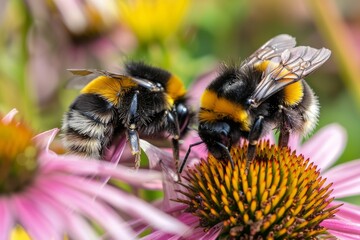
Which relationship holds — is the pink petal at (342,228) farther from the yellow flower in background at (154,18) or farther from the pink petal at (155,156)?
the yellow flower in background at (154,18)

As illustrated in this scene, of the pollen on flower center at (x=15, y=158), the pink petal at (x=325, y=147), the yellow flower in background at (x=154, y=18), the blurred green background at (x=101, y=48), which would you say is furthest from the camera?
the yellow flower in background at (x=154, y=18)

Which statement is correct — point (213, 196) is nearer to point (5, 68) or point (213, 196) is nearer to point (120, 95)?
point (120, 95)

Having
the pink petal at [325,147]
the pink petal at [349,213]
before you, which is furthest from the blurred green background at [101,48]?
the pink petal at [349,213]

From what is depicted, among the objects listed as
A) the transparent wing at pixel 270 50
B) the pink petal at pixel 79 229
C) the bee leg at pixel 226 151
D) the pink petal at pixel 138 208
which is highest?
the transparent wing at pixel 270 50

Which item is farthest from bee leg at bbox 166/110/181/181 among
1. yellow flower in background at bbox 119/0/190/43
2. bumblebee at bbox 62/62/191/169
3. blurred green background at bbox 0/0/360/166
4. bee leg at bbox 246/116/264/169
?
yellow flower in background at bbox 119/0/190/43

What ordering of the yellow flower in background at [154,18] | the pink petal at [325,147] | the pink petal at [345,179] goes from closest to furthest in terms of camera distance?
1. the pink petal at [345,179]
2. the pink petal at [325,147]
3. the yellow flower in background at [154,18]

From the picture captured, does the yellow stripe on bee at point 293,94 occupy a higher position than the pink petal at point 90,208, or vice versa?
the yellow stripe on bee at point 293,94

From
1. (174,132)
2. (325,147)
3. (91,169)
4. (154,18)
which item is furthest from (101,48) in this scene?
(91,169)

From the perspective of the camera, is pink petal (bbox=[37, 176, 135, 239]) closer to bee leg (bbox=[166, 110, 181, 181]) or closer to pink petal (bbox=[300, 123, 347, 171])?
bee leg (bbox=[166, 110, 181, 181])
